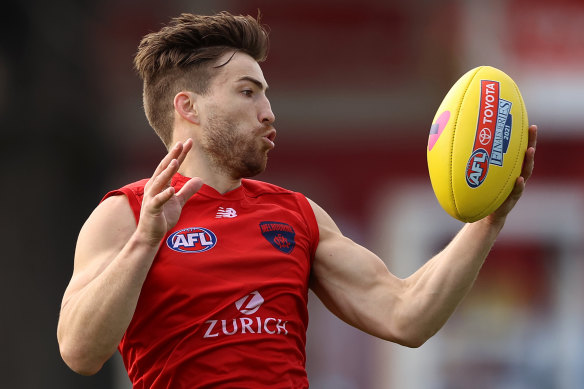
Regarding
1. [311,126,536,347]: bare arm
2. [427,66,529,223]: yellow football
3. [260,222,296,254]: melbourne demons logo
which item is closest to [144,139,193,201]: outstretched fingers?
[260,222,296,254]: melbourne demons logo

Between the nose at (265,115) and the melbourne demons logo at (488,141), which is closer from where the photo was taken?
the melbourne demons logo at (488,141)

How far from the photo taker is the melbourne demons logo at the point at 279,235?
15.0 ft

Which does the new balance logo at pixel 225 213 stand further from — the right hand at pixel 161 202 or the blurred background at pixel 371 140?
the blurred background at pixel 371 140

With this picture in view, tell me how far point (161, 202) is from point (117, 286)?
1.13ft

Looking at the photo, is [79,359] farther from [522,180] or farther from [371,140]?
[371,140]

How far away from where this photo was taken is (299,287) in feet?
15.0

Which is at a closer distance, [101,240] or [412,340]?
[101,240]

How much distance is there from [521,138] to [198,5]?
10232mm

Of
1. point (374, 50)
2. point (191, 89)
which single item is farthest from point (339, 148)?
point (191, 89)

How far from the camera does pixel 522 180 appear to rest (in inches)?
171

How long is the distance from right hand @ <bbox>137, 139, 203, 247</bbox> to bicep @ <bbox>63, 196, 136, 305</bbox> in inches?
11.4

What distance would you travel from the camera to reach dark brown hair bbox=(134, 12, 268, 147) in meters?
4.86

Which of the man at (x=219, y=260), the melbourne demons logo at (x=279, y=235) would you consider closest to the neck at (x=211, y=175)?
the man at (x=219, y=260)

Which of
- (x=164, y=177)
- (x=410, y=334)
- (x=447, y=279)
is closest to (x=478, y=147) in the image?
(x=447, y=279)
